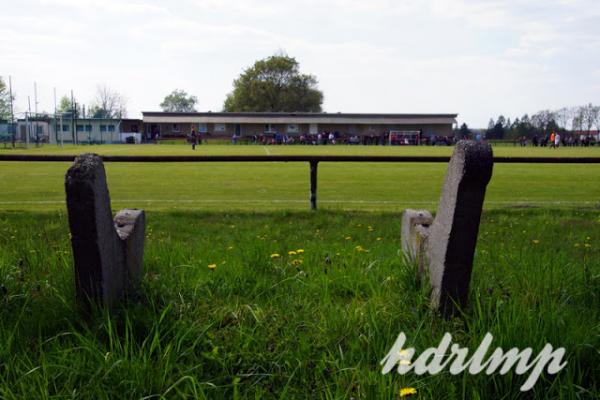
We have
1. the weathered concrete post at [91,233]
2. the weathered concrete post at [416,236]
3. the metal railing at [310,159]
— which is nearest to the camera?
the weathered concrete post at [91,233]

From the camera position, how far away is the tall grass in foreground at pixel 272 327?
2285 millimetres

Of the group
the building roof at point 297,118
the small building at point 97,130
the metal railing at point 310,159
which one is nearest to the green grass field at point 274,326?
the metal railing at point 310,159

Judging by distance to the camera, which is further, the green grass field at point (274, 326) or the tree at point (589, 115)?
the tree at point (589, 115)

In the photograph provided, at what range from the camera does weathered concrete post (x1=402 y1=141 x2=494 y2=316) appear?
2.83 metres

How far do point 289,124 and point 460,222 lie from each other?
278 ft

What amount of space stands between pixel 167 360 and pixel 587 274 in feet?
7.85

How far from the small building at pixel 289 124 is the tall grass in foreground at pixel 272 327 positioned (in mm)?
83523

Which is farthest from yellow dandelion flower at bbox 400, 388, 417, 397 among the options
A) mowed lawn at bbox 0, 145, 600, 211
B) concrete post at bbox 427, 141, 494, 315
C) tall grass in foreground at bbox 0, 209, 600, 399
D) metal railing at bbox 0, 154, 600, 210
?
mowed lawn at bbox 0, 145, 600, 211

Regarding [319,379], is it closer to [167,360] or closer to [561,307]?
[167,360]

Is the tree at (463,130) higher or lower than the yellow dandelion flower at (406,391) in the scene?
higher

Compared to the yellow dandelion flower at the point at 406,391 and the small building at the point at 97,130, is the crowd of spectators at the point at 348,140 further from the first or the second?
the yellow dandelion flower at the point at 406,391

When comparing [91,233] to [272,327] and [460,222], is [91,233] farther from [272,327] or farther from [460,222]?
[460,222]

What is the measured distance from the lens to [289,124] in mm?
86938

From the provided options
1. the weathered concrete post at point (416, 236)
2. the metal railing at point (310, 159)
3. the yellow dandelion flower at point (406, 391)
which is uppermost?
the metal railing at point (310, 159)
